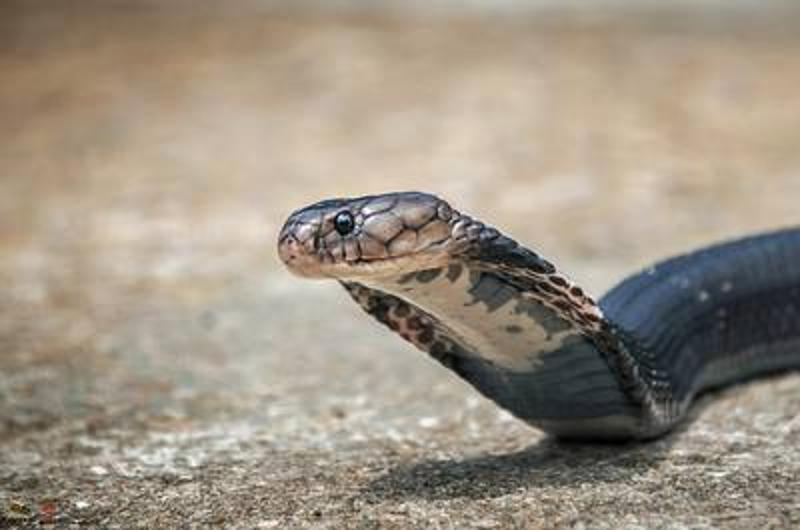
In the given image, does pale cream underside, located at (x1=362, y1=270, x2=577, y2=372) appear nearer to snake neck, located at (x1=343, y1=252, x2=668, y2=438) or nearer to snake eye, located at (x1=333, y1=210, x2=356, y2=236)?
snake neck, located at (x1=343, y1=252, x2=668, y2=438)

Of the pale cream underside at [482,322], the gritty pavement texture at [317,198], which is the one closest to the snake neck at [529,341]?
the pale cream underside at [482,322]

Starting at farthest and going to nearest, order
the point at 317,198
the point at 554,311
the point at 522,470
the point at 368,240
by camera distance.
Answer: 1. the point at 317,198
2. the point at 522,470
3. the point at 554,311
4. the point at 368,240

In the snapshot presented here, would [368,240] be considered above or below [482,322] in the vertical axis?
above

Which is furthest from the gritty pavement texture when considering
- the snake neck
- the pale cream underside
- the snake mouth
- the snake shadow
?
the snake mouth

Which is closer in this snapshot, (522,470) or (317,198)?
(522,470)

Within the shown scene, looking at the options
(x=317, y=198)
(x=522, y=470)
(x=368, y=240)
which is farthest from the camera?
(x=317, y=198)

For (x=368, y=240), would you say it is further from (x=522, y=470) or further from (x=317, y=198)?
(x=317, y=198)

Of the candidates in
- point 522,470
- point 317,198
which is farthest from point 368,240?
point 317,198
